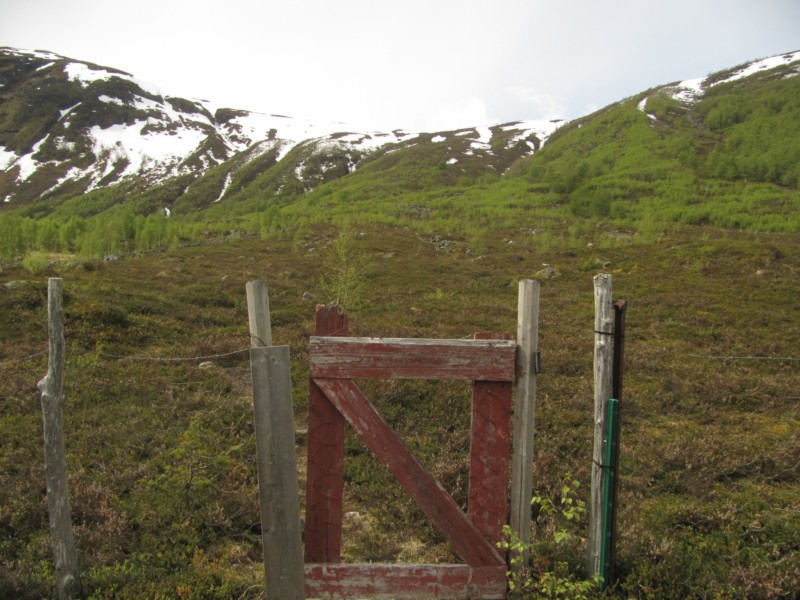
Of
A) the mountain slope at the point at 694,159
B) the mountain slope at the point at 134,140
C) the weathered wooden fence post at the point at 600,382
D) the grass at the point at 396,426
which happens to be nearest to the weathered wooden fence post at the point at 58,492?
the grass at the point at 396,426

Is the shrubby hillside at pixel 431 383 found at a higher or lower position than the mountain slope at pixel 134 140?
lower

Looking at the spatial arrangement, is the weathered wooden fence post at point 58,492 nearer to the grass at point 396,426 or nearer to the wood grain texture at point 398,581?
the grass at point 396,426

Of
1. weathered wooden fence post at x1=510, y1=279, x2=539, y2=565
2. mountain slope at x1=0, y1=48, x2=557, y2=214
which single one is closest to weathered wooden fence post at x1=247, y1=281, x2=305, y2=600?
weathered wooden fence post at x1=510, y1=279, x2=539, y2=565

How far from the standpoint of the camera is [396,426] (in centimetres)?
780

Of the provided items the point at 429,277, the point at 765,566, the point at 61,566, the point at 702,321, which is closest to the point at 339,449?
the point at 61,566

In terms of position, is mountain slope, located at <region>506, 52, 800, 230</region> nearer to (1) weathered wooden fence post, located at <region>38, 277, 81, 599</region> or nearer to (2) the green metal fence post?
(2) the green metal fence post

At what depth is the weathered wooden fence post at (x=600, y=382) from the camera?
12.6 ft

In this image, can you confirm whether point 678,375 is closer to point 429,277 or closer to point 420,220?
point 429,277

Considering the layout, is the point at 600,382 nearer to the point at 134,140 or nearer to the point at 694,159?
the point at 694,159

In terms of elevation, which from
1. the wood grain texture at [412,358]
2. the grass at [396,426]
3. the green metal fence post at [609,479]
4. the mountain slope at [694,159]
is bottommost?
the grass at [396,426]

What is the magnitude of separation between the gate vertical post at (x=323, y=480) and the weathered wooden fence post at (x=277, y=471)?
0.52 meters

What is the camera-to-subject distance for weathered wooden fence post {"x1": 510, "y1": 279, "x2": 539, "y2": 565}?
12.0ft

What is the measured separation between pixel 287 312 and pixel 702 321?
1263 centimetres

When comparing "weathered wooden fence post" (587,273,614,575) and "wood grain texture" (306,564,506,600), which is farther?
"weathered wooden fence post" (587,273,614,575)
